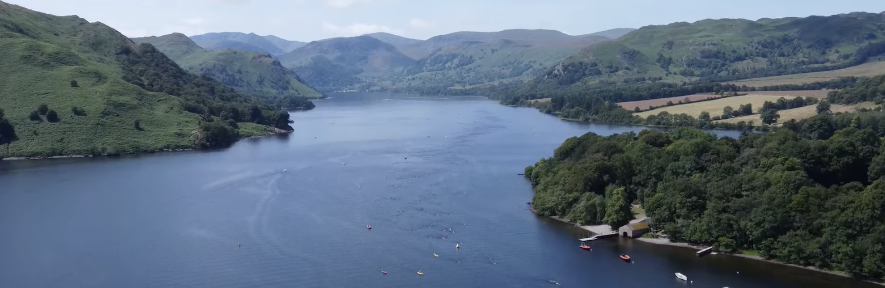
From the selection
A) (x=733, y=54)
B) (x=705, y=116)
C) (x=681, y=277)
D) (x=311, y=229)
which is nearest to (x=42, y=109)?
(x=311, y=229)

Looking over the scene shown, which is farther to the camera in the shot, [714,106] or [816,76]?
[816,76]

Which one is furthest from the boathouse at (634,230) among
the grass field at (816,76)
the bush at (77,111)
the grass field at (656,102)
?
the grass field at (816,76)

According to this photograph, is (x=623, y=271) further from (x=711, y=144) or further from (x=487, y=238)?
(x=711, y=144)

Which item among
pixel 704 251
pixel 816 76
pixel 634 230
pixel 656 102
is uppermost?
pixel 816 76

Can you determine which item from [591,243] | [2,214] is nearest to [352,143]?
[2,214]

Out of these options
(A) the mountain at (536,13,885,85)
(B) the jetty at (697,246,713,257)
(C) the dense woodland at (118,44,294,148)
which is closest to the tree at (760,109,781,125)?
(B) the jetty at (697,246,713,257)

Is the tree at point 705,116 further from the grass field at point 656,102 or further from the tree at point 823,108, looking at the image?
the grass field at point 656,102

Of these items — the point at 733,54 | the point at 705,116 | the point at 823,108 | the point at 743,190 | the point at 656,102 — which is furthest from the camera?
the point at 733,54

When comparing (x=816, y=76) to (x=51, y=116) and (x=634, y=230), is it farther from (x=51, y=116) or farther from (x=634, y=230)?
(x=51, y=116)
